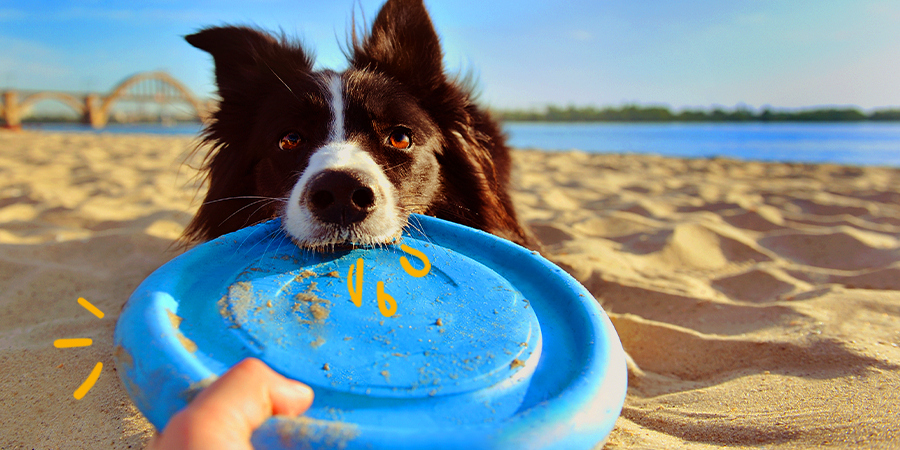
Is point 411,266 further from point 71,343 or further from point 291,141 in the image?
point 71,343

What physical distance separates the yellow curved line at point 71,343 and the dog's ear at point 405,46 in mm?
1762

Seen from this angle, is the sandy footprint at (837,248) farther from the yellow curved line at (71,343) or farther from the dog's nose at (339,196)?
the yellow curved line at (71,343)

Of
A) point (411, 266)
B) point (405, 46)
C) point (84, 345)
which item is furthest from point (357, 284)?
point (405, 46)

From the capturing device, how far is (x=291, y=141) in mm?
2494

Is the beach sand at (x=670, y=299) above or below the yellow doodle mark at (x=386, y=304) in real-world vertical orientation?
below

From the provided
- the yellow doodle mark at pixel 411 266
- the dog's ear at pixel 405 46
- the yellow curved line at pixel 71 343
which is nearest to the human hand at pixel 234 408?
the yellow doodle mark at pixel 411 266

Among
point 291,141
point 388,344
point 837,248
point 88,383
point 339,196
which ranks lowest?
point 88,383

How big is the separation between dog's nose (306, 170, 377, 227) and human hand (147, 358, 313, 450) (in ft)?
2.62

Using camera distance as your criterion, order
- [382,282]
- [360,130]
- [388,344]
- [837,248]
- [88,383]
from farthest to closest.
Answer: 1. [837,248]
2. [360,130]
3. [88,383]
4. [382,282]
5. [388,344]

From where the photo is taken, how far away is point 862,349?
7.02 ft

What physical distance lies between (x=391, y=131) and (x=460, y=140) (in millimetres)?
489

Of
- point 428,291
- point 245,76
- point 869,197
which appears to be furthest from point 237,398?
point 869,197

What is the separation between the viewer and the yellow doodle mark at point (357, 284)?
159 centimetres

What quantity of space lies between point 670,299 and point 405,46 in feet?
6.47
